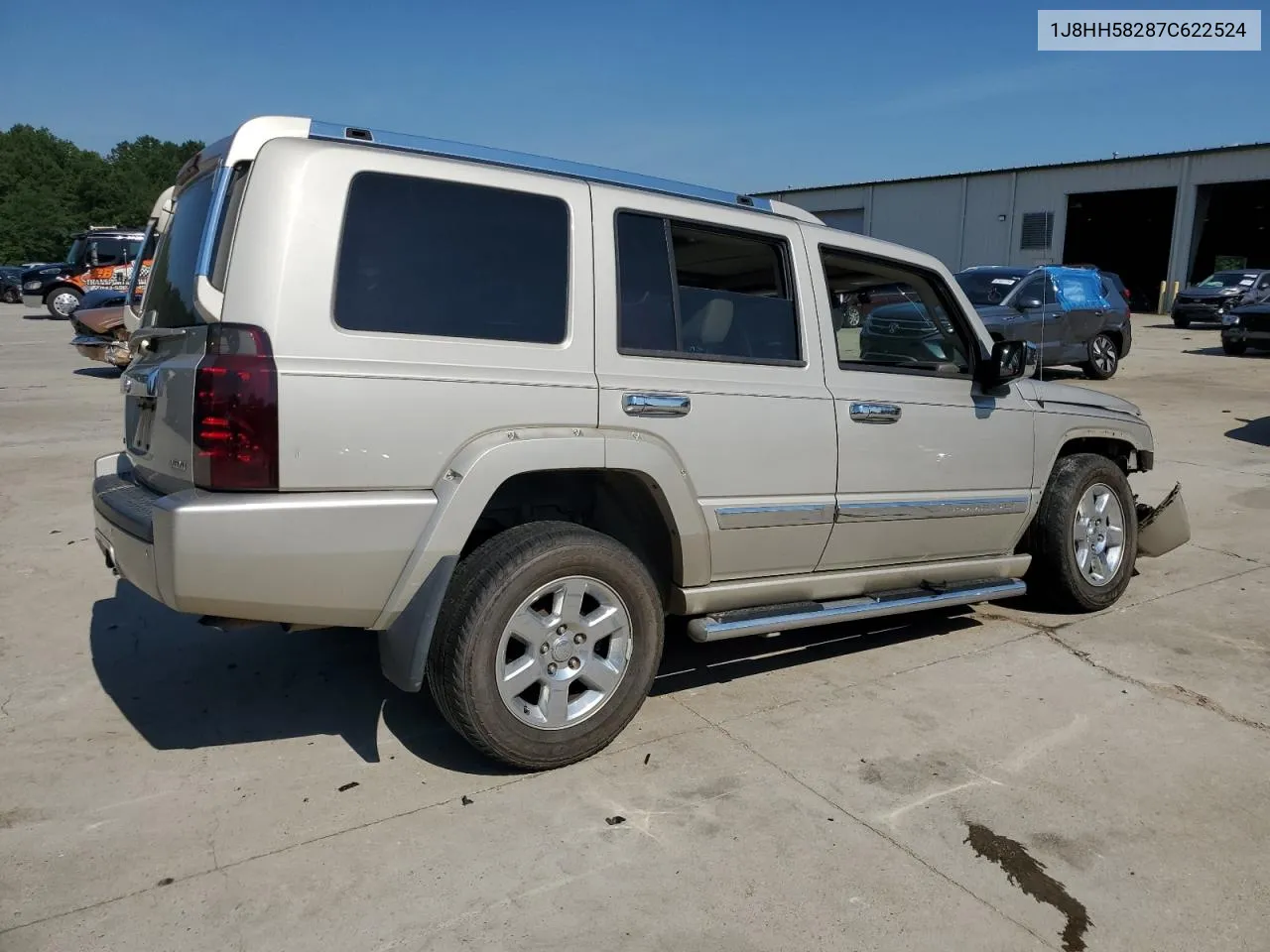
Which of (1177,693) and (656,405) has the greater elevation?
(656,405)

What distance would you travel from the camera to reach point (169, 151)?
315ft

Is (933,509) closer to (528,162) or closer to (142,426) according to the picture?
(528,162)

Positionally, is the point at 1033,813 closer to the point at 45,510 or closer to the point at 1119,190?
the point at 45,510

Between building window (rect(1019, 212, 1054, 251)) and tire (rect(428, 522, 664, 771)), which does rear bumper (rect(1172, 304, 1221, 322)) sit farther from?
tire (rect(428, 522, 664, 771))

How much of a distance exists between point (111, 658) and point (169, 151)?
348 ft

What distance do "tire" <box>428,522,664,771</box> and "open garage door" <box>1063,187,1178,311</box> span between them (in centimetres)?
3624

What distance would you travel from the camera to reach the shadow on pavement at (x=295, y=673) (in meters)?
3.63

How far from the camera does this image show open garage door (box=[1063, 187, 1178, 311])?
1462 inches

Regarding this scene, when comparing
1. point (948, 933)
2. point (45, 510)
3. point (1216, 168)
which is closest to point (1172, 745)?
point (948, 933)

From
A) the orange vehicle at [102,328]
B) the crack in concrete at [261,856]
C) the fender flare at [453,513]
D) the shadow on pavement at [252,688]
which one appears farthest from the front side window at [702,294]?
the orange vehicle at [102,328]

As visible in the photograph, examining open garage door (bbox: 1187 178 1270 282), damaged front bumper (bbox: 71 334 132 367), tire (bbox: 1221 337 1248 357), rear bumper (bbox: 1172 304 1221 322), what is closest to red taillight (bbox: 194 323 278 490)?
damaged front bumper (bbox: 71 334 132 367)

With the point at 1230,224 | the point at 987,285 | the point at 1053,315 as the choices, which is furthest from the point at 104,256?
the point at 1230,224

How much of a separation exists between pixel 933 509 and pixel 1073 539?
1.11m

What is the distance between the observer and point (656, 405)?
3455mm
